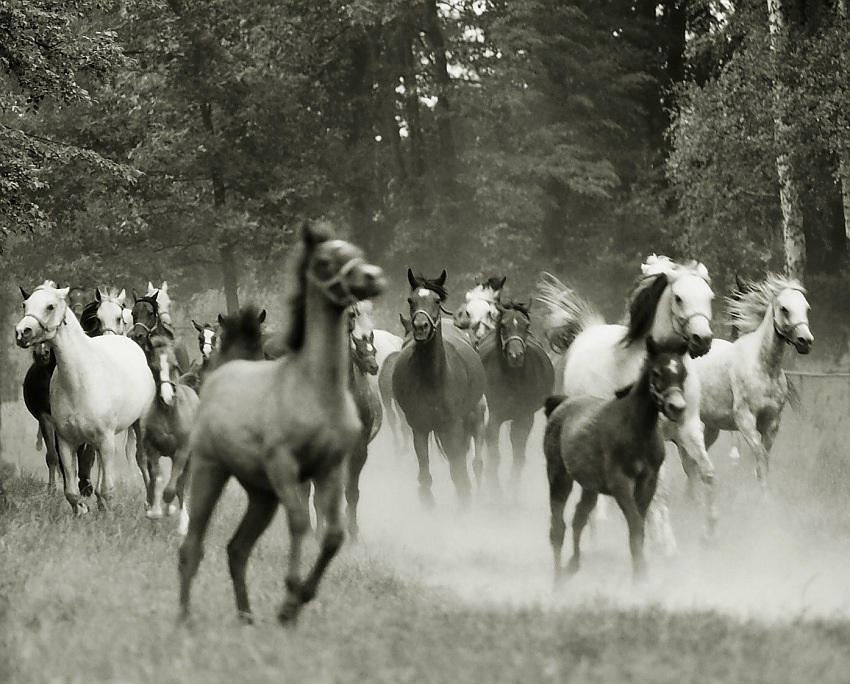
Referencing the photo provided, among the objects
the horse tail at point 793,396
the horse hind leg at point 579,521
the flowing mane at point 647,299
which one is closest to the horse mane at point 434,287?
the flowing mane at point 647,299

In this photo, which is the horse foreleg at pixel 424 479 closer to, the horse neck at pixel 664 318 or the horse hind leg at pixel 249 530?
the horse neck at pixel 664 318

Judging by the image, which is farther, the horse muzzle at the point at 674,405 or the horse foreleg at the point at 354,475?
the horse foreleg at the point at 354,475

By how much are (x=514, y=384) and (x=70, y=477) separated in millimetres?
5956

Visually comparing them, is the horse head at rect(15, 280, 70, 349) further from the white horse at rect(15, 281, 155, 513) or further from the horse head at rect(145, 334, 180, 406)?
the horse head at rect(145, 334, 180, 406)

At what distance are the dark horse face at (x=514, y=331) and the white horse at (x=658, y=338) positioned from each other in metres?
1.52

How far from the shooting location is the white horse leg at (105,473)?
1288cm

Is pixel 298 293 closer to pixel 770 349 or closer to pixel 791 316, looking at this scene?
pixel 791 316

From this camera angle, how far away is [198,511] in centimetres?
770

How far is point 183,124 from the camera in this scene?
31484 mm

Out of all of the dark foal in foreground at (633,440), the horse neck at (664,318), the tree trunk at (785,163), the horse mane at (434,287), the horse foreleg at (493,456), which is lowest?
the horse foreleg at (493,456)

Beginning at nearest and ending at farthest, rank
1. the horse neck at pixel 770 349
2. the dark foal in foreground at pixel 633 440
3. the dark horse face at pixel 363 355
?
the dark foal in foreground at pixel 633 440 → the dark horse face at pixel 363 355 → the horse neck at pixel 770 349

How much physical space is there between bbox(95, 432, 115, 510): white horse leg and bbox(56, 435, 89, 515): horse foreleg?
198 mm

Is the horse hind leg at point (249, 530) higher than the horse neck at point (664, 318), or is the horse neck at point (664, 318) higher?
the horse neck at point (664, 318)

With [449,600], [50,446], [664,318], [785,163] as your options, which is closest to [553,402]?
[664,318]
